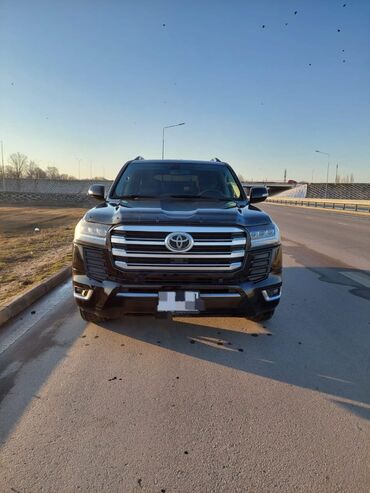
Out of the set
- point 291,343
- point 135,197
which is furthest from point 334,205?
point 291,343

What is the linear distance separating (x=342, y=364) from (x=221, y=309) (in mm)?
1248

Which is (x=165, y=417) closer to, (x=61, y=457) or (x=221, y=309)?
(x=61, y=457)

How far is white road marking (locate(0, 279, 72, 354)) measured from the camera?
14.1 feet

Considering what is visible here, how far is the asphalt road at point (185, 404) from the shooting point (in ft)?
7.58

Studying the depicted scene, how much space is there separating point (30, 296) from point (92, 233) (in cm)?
224

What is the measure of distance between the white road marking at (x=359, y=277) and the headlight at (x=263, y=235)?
11.8 ft

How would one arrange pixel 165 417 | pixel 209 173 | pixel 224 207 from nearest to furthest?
pixel 165 417 < pixel 224 207 < pixel 209 173

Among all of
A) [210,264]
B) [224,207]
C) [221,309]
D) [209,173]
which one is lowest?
[221,309]

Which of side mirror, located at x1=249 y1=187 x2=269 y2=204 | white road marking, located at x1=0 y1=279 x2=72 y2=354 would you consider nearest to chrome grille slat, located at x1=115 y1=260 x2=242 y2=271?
white road marking, located at x1=0 y1=279 x2=72 y2=354

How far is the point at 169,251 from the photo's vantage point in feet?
12.4

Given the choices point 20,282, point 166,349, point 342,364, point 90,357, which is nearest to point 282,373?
point 342,364

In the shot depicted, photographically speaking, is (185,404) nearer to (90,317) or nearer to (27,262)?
(90,317)

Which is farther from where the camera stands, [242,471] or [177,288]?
[177,288]

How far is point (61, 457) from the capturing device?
8.02ft
